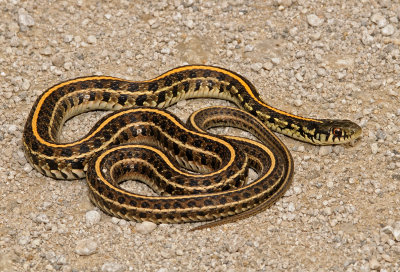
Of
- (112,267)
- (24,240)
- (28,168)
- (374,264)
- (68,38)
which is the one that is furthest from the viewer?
(68,38)

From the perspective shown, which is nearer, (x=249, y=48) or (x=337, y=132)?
(x=337, y=132)

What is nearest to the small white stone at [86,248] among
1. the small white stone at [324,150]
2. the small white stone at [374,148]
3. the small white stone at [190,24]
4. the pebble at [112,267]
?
the pebble at [112,267]

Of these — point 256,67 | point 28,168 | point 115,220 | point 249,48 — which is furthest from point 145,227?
point 249,48

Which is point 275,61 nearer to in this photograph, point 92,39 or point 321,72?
point 321,72

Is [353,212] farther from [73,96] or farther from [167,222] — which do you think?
[73,96]

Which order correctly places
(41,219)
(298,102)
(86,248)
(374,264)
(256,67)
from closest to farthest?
(374,264), (86,248), (41,219), (298,102), (256,67)
